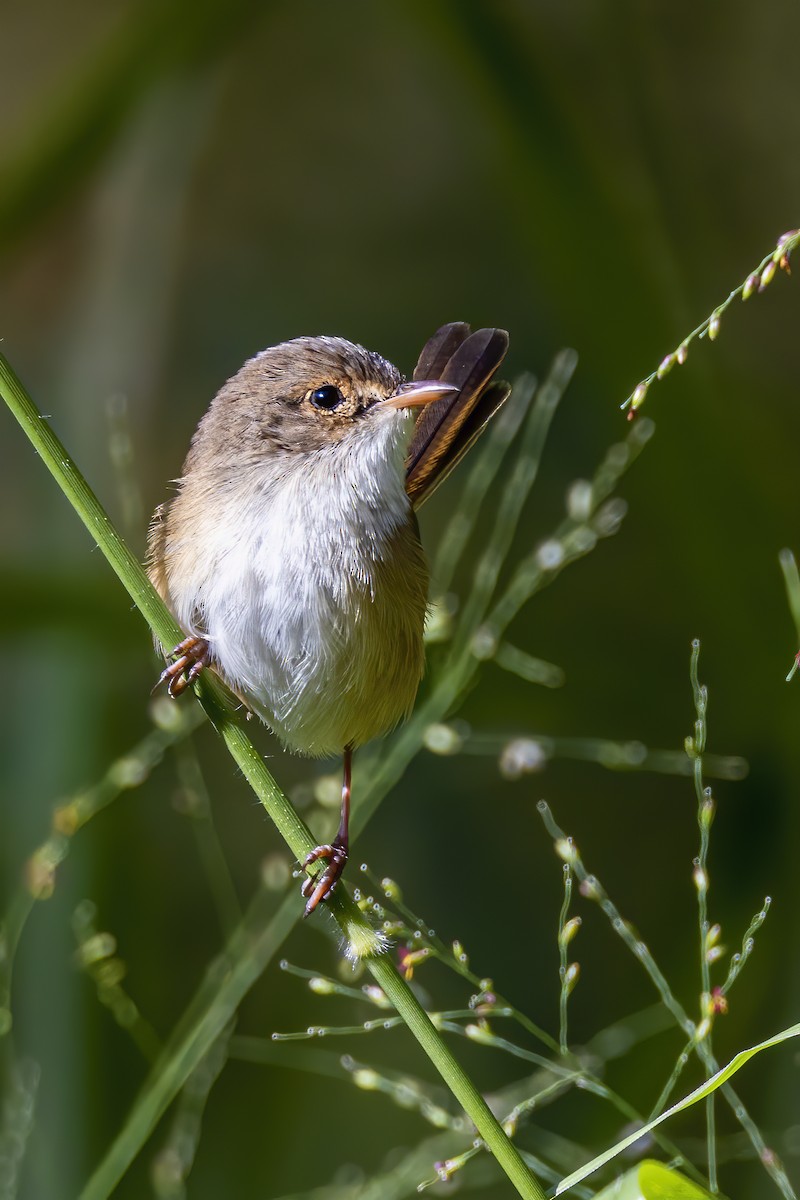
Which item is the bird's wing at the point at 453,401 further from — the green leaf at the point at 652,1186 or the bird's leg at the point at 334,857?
the green leaf at the point at 652,1186

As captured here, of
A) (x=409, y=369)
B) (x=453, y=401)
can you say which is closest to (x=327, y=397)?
(x=453, y=401)

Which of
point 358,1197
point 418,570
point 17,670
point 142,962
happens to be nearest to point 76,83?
A: point 17,670

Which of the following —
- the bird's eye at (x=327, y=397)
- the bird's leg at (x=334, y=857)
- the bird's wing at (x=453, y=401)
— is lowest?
the bird's leg at (x=334, y=857)

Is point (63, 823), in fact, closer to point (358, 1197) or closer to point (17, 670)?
point (358, 1197)

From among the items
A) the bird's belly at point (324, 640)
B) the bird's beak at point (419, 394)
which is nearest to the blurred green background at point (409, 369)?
the bird's belly at point (324, 640)

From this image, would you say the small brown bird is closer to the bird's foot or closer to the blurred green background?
the bird's foot

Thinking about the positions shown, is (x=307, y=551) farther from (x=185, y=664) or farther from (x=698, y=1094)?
(x=698, y=1094)
